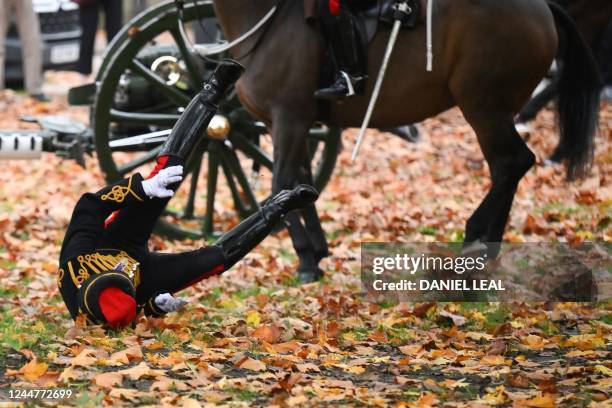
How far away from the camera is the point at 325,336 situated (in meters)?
5.55

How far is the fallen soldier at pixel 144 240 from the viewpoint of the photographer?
539 cm

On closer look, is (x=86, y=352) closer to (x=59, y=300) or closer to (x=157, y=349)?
(x=157, y=349)

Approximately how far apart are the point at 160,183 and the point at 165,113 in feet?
11.0

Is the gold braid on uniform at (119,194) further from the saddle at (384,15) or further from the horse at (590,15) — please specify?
the horse at (590,15)

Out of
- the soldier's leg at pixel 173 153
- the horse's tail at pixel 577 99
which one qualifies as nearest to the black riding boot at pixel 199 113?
the soldier's leg at pixel 173 153

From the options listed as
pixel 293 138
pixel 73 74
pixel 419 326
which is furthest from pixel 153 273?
pixel 73 74

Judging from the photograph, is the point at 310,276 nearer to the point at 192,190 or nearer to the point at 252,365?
the point at 192,190

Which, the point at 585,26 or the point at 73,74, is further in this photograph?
the point at 73,74

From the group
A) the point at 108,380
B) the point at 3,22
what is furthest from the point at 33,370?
the point at 3,22

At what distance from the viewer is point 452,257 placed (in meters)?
6.85

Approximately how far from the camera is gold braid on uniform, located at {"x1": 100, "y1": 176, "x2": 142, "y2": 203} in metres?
5.52

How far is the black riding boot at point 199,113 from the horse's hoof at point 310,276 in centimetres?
191

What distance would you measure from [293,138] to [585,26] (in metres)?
2.82

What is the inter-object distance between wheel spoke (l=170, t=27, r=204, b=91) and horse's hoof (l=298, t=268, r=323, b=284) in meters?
1.68
